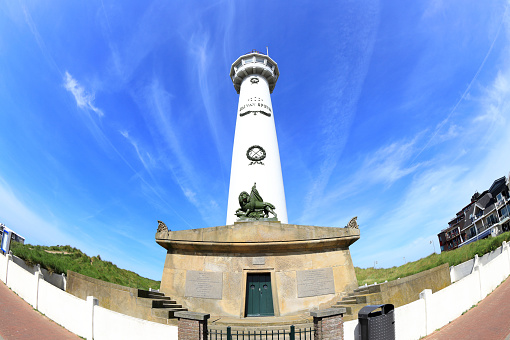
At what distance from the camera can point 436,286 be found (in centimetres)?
1258

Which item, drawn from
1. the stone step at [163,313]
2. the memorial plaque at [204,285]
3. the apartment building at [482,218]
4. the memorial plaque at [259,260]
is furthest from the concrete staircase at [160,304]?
the apartment building at [482,218]

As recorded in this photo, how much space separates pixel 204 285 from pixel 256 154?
1227 centimetres

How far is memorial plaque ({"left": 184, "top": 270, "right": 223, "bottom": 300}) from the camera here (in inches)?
466

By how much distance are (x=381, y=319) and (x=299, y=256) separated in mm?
5261

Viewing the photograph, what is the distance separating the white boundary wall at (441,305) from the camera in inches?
340

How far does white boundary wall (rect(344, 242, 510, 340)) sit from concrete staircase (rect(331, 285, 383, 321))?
1.32 meters

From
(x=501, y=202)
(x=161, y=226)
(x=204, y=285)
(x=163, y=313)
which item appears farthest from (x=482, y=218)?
(x=163, y=313)

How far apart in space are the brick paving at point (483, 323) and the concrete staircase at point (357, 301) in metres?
1.83

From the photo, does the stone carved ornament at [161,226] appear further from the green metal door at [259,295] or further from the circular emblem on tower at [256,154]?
the circular emblem on tower at [256,154]

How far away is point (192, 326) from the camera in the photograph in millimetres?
7203

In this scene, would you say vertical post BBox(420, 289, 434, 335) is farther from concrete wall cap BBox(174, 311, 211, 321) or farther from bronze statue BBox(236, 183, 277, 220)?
concrete wall cap BBox(174, 311, 211, 321)

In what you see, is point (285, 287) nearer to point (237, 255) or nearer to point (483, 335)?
point (237, 255)

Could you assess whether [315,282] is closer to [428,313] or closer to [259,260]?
[259,260]

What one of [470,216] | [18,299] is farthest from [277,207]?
[470,216]
